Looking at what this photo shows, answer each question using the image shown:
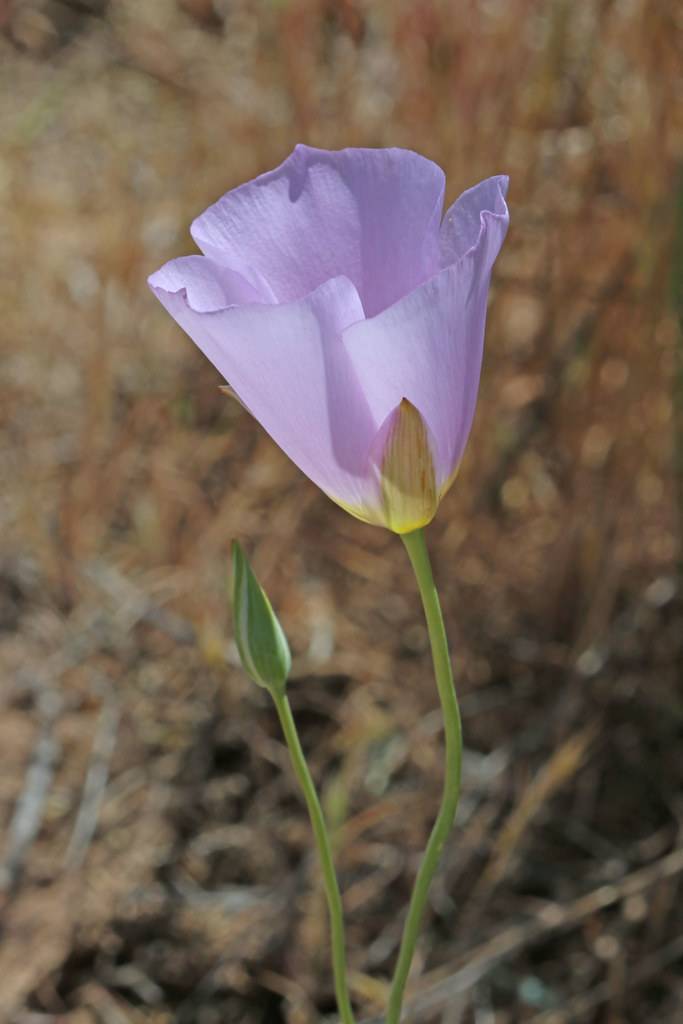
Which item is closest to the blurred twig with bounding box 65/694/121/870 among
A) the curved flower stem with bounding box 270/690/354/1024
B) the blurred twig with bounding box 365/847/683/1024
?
the blurred twig with bounding box 365/847/683/1024

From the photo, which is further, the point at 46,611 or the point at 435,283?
the point at 46,611

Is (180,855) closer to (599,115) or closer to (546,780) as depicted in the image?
(546,780)

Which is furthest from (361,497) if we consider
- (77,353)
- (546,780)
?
(77,353)

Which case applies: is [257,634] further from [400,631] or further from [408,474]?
[400,631]

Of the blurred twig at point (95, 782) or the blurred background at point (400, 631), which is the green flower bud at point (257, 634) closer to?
the blurred background at point (400, 631)

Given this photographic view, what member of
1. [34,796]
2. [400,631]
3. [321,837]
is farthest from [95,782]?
[321,837]

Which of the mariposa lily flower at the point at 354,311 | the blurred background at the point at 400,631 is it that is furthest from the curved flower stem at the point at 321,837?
the blurred background at the point at 400,631

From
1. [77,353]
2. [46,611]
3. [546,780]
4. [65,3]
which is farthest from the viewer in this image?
[65,3]
